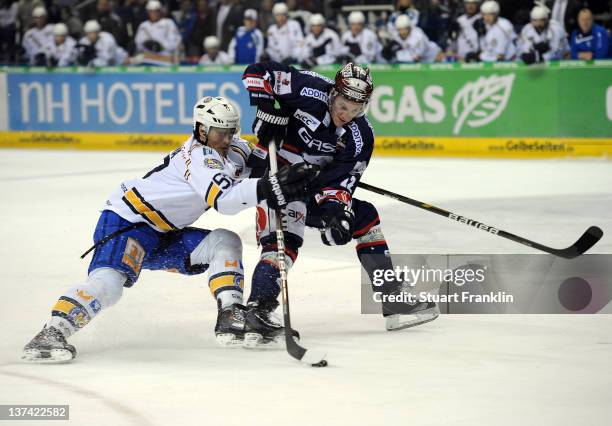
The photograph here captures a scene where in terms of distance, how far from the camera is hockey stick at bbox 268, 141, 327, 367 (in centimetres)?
511

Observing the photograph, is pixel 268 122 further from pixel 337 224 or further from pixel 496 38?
pixel 496 38

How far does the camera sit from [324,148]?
20.1ft

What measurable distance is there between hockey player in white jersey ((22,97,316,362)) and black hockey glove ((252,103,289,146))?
170 mm

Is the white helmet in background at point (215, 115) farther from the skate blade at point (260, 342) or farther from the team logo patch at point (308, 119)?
the skate blade at point (260, 342)

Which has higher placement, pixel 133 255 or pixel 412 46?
pixel 133 255

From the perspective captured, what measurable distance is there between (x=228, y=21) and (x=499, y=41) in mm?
4364

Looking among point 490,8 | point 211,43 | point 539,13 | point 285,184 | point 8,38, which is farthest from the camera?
point 8,38

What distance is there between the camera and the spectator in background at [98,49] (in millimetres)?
17672

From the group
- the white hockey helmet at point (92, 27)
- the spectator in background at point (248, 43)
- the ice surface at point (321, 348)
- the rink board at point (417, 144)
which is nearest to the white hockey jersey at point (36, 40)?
the white hockey helmet at point (92, 27)

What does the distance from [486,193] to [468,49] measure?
4.77 metres

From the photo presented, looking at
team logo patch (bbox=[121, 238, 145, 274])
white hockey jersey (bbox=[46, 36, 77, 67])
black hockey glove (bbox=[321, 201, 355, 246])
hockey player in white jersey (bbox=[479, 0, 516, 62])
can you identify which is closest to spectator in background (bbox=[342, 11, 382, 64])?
hockey player in white jersey (bbox=[479, 0, 516, 62])

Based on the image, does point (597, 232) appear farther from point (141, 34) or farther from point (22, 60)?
point (22, 60)

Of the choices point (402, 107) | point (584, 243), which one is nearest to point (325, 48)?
point (402, 107)

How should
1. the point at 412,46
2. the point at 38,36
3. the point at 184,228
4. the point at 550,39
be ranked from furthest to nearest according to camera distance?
the point at 38,36
the point at 412,46
the point at 550,39
the point at 184,228
